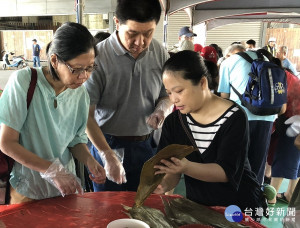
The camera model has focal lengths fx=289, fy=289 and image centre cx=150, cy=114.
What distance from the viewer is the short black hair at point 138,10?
57.7 inches

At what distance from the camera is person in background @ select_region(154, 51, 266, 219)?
4.11 ft

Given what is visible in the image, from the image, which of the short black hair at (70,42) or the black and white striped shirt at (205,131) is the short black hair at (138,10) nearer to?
the short black hair at (70,42)

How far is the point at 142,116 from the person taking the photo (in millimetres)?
1793

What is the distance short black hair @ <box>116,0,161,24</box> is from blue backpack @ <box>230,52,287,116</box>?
1.37 m

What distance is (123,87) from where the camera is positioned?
172 centimetres

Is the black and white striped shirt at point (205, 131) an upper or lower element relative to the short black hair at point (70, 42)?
lower

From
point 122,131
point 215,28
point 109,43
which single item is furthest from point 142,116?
point 215,28

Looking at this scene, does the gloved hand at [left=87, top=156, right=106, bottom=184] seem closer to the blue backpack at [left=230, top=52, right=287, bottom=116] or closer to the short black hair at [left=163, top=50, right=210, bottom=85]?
the short black hair at [left=163, top=50, right=210, bottom=85]

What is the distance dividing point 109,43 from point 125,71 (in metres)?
0.20

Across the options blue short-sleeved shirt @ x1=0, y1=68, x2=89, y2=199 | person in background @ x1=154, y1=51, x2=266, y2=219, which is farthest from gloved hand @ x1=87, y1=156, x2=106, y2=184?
person in background @ x1=154, y1=51, x2=266, y2=219

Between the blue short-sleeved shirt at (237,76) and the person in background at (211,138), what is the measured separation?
1412mm

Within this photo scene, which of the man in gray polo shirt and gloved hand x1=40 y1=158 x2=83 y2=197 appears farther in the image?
the man in gray polo shirt

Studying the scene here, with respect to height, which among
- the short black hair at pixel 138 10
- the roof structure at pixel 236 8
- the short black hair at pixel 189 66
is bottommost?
the short black hair at pixel 189 66

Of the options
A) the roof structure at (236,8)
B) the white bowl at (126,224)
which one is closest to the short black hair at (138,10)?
the white bowl at (126,224)
